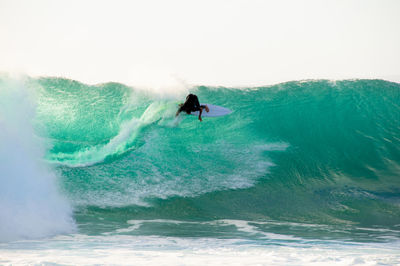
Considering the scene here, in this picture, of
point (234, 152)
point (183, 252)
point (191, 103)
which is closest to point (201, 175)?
point (234, 152)

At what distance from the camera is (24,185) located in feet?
23.2

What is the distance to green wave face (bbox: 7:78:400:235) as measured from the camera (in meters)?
7.91

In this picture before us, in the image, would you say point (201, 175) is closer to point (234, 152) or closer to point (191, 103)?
point (234, 152)

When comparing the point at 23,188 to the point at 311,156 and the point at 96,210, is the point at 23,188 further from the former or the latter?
the point at 311,156

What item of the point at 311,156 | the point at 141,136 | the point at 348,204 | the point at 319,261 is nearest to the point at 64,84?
the point at 141,136

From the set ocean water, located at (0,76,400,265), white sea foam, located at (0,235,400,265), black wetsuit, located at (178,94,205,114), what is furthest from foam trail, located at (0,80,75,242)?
black wetsuit, located at (178,94,205,114)

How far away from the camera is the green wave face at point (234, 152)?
311 inches

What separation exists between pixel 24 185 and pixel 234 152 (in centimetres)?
453

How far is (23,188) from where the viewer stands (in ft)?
23.0

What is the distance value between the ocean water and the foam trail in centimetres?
3

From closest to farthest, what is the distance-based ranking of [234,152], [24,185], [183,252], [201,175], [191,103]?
[183,252] → [24,185] → [191,103] → [201,175] → [234,152]

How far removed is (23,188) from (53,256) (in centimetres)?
243

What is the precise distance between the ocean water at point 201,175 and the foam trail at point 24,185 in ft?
0.09

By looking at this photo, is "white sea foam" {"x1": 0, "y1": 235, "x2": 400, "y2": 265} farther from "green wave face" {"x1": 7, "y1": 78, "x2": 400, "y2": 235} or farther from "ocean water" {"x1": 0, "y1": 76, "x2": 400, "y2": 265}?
"green wave face" {"x1": 7, "y1": 78, "x2": 400, "y2": 235}
